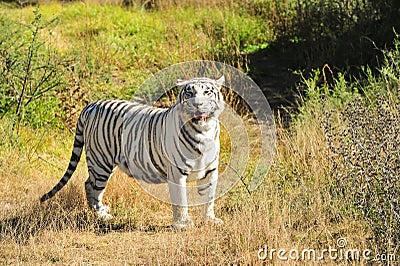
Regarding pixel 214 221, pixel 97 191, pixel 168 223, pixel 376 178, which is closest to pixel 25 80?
pixel 97 191

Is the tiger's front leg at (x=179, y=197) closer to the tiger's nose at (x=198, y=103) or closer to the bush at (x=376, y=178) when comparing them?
the tiger's nose at (x=198, y=103)

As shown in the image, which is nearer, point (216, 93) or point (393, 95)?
point (216, 93)

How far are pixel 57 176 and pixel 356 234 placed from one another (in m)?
3.17

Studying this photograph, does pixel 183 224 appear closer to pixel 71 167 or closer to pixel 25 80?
pixel 71 167

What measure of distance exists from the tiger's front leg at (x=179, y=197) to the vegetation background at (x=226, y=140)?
0.31 feet

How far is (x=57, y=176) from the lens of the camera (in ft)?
20.7

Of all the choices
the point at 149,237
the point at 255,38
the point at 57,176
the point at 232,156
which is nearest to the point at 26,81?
the point at 57,176

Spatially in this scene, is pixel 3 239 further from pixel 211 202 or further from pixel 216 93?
pixel 216 93

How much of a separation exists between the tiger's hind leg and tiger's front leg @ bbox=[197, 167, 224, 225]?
2.76ft

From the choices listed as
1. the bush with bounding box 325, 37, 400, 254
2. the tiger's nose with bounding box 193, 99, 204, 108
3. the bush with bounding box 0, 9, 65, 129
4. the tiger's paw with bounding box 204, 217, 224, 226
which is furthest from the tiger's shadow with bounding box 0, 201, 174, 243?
the bush with bounding box 0, 9, 65, 129

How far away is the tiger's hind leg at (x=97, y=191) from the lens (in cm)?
527

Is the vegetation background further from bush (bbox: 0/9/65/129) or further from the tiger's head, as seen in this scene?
the tiger's head

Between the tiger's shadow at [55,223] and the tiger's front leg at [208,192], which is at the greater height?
the tiger's front leg at [208,192]

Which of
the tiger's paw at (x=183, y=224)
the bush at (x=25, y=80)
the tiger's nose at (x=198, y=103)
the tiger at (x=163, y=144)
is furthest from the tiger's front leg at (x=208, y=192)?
the bush at (x=25, y=80)
